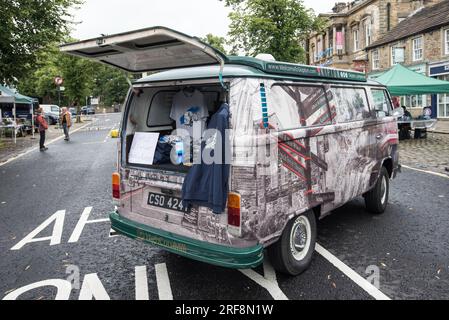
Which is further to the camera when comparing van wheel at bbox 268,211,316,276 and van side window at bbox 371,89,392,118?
van side window at bbox 371,89,392,118

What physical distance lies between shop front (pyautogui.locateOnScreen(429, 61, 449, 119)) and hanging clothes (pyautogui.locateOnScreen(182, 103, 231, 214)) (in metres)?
25.5

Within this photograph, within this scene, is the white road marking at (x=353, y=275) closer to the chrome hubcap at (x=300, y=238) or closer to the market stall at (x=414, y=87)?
the chrome hubcap at (x=300, y=238)

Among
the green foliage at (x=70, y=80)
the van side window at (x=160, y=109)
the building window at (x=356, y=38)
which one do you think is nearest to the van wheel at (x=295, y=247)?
the van side window at (x=160, y=109)

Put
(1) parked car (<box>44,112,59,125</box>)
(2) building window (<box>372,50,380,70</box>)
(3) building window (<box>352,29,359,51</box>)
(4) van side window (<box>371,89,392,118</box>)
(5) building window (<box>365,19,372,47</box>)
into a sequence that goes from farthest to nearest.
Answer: (3) building window (<box>352,29,359,51</box>)
(5) building window (<box>365,19,372,47</box>)
(1) parked car (<box>44,112,59,125</box>)
(2) building window (<box>372,50,380,70</box>)
(4) van side window (<box>371,89,392,118</box>)

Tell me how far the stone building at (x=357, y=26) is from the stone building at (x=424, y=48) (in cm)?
265

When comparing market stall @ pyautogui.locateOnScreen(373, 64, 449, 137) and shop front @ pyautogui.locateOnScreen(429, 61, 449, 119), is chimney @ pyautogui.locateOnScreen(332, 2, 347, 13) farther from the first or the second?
market stall @ pyautogui.locateOnScreen(373, 64, 449, 137)

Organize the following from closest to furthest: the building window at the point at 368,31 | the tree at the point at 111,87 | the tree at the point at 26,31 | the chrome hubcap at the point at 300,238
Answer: the chrome hubcap at the point at 300,238
the tree at the point at 26,31
the building window at the point at 368,31
the tree at the point at 111,87

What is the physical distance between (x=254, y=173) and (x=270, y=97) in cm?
77

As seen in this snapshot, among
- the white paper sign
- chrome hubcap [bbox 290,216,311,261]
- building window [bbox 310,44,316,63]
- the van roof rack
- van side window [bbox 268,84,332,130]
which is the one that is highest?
building window [bbox 310,44,316,63]

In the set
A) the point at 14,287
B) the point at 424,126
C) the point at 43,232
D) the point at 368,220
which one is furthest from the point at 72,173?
the point at 424,126

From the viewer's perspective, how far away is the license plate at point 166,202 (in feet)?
12.5

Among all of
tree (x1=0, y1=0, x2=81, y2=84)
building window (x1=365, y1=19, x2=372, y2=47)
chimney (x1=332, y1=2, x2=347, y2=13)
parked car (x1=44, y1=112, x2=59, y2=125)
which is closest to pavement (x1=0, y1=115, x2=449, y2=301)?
tree (x1=0, y1=0, x2=81, y2=84)

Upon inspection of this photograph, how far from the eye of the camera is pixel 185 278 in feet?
13.4

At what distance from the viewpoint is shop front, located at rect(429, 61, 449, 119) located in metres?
24.6
